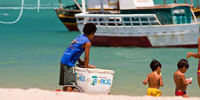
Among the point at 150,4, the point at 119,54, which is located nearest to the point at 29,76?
the point at 119,54

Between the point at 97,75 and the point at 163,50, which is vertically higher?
the point at 97,75

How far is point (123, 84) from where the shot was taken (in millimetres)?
12836

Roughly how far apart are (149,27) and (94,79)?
17.0 meters

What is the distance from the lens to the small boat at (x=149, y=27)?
23312 mm

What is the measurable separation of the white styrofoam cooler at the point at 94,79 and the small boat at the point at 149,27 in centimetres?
1590

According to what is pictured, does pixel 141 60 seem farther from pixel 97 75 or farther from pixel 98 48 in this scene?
Answer: pixel 97 75

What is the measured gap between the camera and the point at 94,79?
7.02 meters

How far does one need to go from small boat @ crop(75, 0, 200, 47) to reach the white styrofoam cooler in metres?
15.9

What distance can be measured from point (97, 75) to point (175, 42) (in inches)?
677

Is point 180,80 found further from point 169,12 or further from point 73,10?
point 73,10

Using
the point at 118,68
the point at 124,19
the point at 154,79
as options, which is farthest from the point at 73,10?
the point at 154,79

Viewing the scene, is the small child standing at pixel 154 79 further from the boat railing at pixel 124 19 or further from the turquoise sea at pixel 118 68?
the boat railing at pixel 124 19

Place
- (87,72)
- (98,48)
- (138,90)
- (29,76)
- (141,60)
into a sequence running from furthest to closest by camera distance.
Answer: (98,48)
(141,60)
(29,76)
(138,90)
(87,72)

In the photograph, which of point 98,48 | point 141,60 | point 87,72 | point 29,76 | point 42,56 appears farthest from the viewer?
point 98,48
